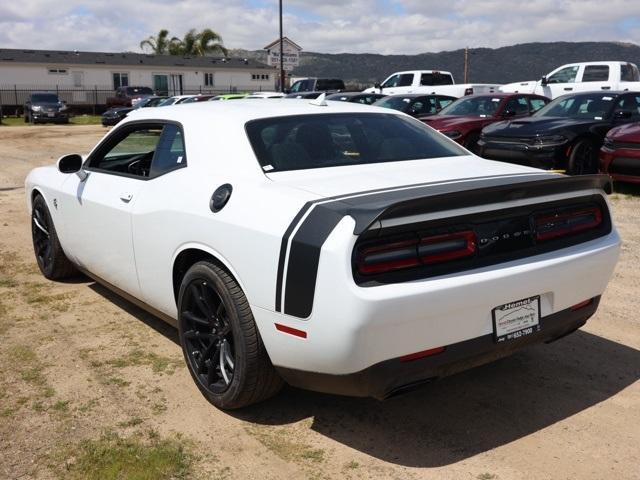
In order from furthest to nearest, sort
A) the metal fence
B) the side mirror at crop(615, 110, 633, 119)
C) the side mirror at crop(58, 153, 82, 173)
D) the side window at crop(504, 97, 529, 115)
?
the metal fence
the side window at crop(504, 97, 529, 115)
the side mirror at crop(615, 110, 633, 119)
the side mirror at crop(58, 153, 82, 173)

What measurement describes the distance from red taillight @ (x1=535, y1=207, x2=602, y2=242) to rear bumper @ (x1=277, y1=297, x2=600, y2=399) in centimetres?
49

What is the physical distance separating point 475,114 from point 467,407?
10.7 metres

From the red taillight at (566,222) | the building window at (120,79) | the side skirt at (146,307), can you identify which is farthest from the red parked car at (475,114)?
the building window at (120,79)

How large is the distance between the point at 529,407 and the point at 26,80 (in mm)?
50962

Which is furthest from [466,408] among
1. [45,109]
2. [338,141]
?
[45,109]

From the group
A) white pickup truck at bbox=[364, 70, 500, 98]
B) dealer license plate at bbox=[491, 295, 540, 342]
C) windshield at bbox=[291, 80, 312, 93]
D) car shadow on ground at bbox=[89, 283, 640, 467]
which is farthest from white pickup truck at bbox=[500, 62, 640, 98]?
dealer license plate at bbox=[491, 295, 540, 342]

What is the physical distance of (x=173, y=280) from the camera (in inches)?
153

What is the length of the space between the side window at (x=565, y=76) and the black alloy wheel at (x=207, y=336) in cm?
1801

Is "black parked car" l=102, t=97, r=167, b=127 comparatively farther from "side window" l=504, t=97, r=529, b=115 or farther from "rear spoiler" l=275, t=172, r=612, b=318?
"rear spoiler" l=275, t=172, r=612, b=318

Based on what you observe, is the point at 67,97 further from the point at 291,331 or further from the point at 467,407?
the point at 291,331

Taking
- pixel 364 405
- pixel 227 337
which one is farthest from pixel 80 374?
pixel 364 405

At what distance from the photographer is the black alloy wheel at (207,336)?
3.49 metres

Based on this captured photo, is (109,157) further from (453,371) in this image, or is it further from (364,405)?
Answer: (453,371)

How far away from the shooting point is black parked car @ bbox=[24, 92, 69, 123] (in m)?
34.9
